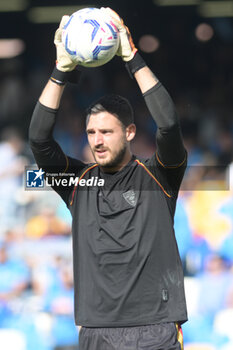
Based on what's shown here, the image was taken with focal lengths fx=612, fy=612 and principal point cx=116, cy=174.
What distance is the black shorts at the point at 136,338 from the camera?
267 cm

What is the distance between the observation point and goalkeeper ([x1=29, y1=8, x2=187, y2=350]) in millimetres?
2699

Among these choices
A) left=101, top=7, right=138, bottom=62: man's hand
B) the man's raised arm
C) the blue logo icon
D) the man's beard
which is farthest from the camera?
the blue logo icon

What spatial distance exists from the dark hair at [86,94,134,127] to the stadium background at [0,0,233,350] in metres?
2.43

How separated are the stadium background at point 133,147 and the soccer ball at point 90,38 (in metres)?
2.61

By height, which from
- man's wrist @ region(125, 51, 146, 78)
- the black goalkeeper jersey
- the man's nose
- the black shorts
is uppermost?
man's wrist @ region(125, 51, 146, 78)

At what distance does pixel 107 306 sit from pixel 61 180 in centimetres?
66

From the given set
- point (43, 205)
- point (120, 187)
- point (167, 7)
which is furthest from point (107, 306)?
point (167, 7)

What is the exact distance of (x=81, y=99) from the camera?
6.31m

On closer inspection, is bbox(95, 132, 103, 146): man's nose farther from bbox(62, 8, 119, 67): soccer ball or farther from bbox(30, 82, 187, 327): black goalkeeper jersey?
bbox(62, 8, 119, 67): soccer ball

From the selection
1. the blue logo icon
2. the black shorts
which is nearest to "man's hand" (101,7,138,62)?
the black shorts

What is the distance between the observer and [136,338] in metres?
2.68

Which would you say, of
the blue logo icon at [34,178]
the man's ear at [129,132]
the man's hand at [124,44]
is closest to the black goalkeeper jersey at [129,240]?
the man's ear at [129,132]

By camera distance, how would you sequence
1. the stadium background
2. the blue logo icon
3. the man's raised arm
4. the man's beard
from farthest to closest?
the stadium background < the blue logo icon < the man's beard < the man's raised arm

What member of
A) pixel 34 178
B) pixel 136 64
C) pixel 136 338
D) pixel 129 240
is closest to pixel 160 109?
pixel 136 64
